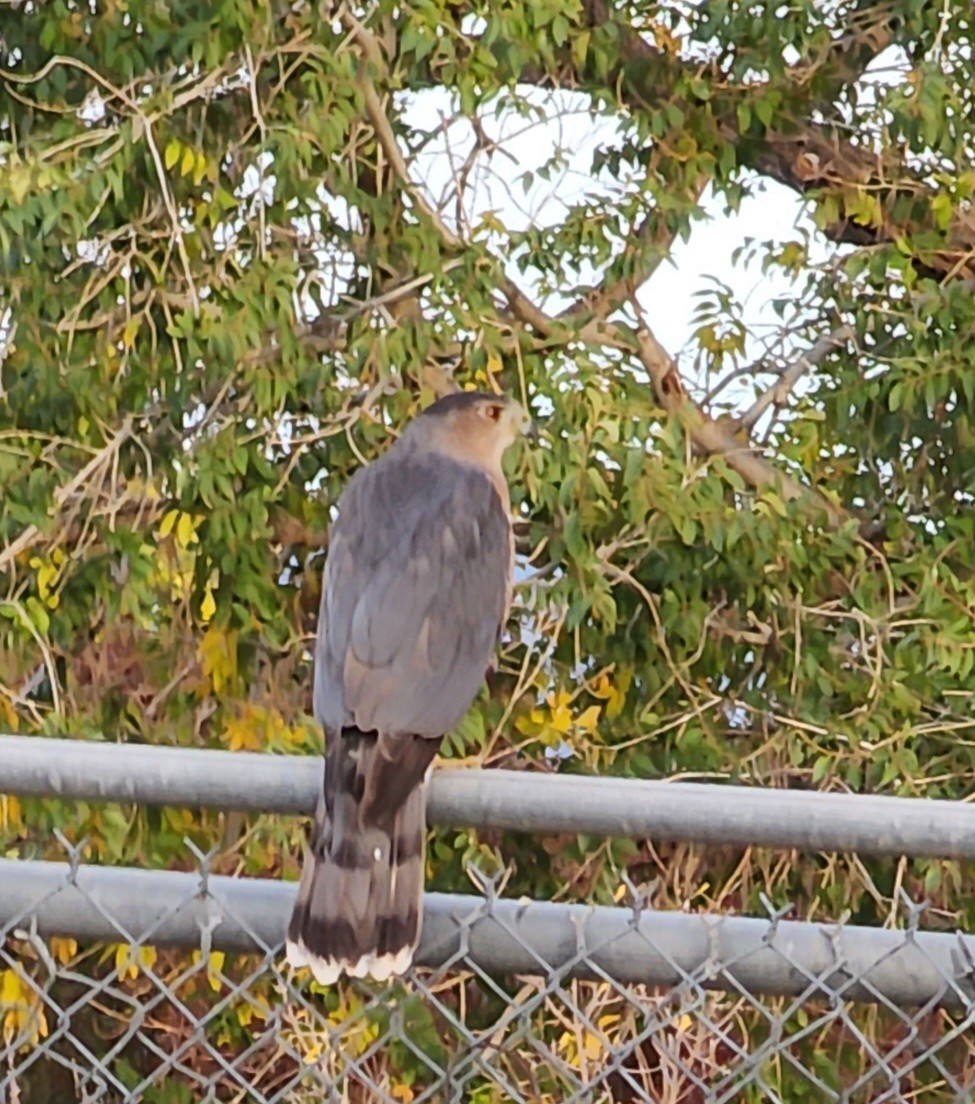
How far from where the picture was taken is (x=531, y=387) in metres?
5.02

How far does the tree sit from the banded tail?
98.2 inches

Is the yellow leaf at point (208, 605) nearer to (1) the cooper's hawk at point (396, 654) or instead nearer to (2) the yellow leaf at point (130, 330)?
(2) the yellow leaf at point (130, 330)

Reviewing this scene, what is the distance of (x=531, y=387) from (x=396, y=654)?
2447 mm

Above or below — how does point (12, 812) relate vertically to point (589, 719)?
below

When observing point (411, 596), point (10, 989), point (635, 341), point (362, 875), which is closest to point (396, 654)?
point (411, 596)

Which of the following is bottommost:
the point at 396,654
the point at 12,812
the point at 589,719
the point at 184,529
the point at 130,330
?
the point at 12,812

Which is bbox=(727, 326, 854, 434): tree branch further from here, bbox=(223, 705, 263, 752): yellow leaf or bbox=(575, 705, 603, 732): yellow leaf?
bbox=(223, 705, 263, 752): yellow leaf

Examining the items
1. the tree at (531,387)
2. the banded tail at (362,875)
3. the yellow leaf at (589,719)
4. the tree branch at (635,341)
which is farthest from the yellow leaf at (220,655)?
the banded tail at (362,875)

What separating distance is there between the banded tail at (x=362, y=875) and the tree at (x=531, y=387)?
2493 mm

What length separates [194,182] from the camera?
15.4 ft

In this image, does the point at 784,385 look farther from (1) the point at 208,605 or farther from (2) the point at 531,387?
(1) the point at 208,605

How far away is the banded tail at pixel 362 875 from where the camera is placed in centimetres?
190

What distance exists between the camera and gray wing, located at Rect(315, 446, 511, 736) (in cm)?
250

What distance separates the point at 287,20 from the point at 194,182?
0.57 metres
